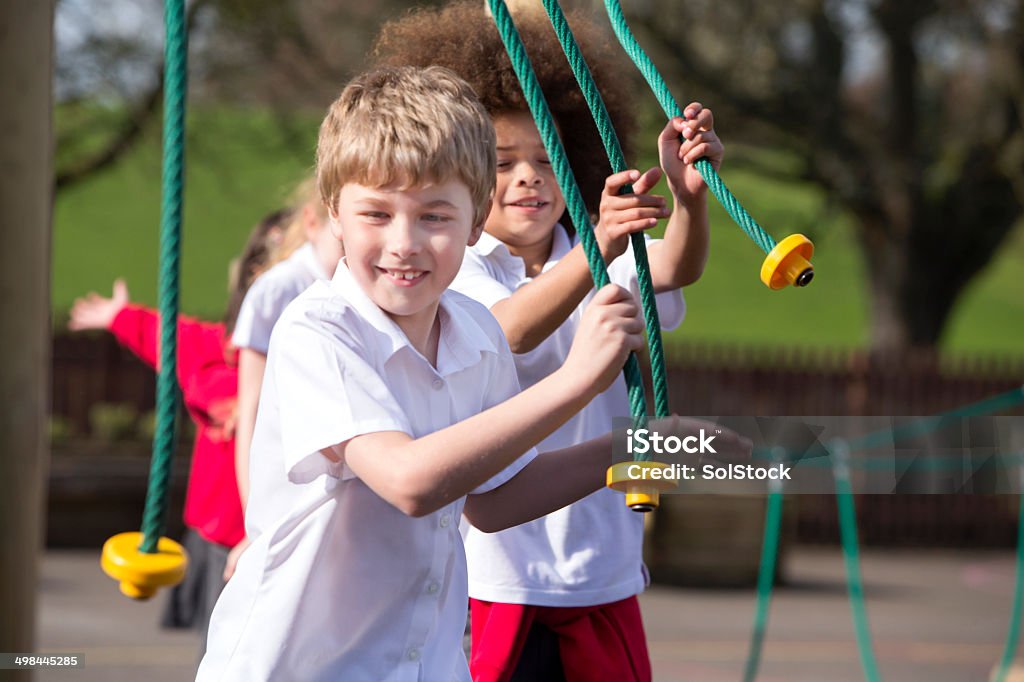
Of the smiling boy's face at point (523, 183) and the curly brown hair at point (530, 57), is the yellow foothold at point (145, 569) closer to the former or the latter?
the smiling boy's face at point (523, 183)

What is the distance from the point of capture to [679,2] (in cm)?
1549

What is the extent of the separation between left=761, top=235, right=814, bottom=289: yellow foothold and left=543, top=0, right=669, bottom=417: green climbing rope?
0.63ft

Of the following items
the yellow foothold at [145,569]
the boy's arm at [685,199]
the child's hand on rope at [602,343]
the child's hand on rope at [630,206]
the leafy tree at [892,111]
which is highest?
the leafy tree at [892,111]

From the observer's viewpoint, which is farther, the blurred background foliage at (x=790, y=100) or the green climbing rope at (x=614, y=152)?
the blurred background foliage at (x=790, y=100)

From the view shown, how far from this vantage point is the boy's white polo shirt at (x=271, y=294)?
372 cm

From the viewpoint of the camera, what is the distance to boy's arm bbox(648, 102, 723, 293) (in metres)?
2.23

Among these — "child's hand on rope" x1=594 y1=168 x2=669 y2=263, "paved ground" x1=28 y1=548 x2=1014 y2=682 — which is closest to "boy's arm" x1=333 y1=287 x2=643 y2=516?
"child's hand on rope" x1=594 y1=168 x2=669 y2=263

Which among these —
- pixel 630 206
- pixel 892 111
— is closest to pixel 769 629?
pixel 630 206

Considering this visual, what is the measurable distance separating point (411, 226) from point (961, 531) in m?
13.5

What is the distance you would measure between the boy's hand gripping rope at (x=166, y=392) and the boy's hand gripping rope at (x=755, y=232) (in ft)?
2.37

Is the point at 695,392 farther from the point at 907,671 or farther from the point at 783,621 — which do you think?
the point at 907,671

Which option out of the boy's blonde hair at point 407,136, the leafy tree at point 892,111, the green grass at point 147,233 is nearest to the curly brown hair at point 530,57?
the boy's blonde hair at point 407,136

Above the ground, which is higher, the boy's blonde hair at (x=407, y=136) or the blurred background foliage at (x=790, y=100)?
the blurred background foliage at (x=790, y=100)

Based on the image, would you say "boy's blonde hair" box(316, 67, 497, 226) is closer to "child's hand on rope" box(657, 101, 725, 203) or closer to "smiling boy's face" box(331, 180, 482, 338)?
"smiling boy's face" box(331, 180, 482, 338)
